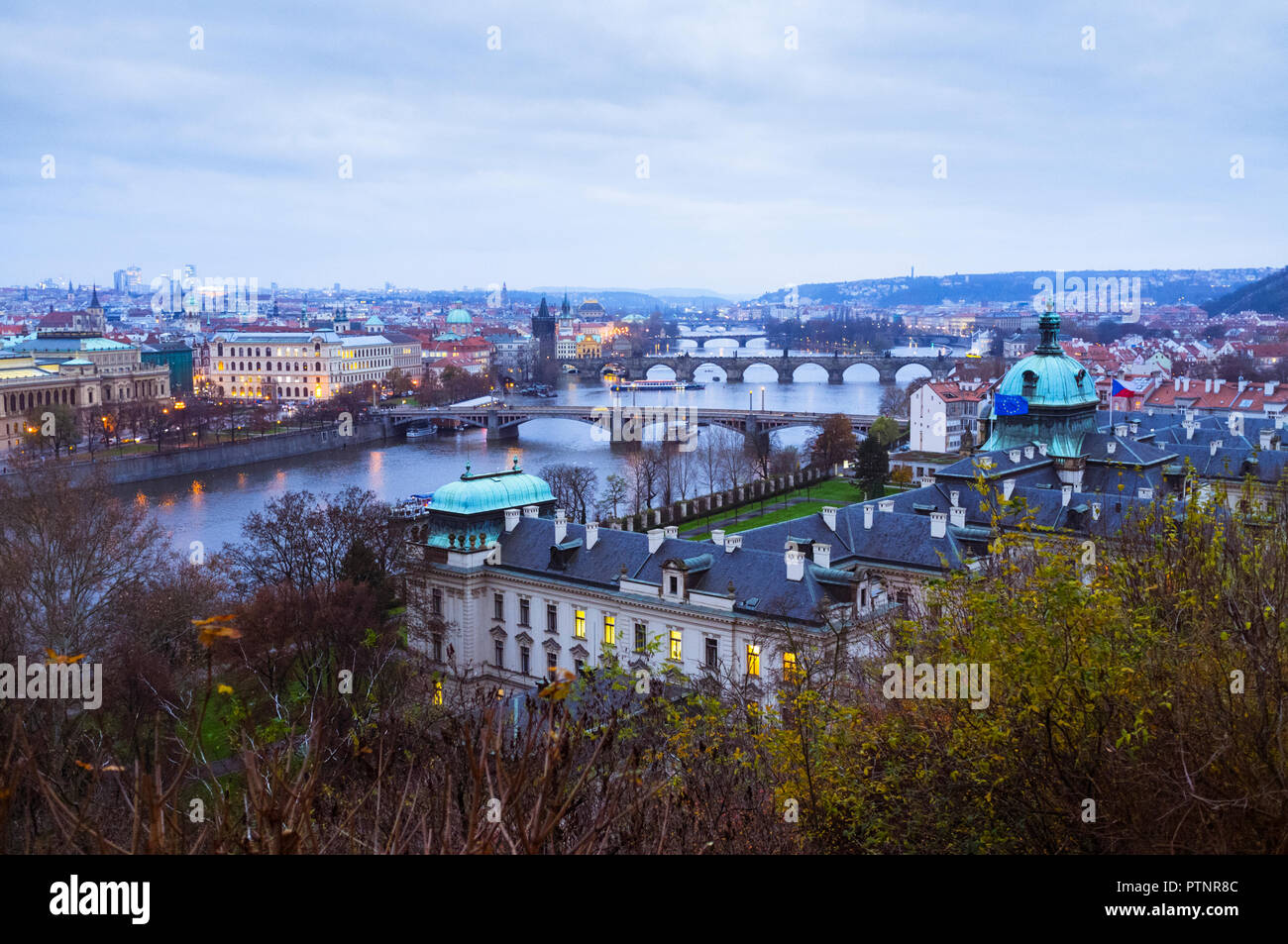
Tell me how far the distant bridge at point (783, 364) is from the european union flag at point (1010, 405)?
5138cm

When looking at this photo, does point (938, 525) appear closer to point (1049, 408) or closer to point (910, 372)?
point (1049, 408)

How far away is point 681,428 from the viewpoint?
5000 cm

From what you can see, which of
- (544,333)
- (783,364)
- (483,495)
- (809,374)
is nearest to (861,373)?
(809,374)

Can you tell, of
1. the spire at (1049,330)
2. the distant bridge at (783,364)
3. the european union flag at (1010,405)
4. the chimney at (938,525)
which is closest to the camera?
the chimney at (938,525)

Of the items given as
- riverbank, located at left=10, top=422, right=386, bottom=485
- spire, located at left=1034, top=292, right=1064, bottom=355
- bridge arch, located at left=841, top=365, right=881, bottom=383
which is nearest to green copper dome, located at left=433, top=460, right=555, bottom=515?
spire, located at left=1034, top=292, right=1064, bottom=355

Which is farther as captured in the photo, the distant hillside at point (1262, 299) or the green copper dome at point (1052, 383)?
the distant hillside at point (1262, 299)

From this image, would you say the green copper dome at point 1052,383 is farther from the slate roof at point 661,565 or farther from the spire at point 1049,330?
the slate roof at point 661,565

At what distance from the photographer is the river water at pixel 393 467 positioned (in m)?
33.4

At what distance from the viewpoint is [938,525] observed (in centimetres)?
1797

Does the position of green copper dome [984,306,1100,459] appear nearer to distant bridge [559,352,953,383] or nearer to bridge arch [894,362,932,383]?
distant bridge [559,352,953,383]

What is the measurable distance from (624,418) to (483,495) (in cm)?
3326

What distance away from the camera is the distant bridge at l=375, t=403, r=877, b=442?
49938 millimetres

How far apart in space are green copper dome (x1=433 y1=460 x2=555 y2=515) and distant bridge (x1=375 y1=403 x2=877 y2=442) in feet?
91.1

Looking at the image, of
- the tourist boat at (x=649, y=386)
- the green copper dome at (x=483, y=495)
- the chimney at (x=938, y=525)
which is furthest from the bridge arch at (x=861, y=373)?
the chimney at (x=938, y=525)
